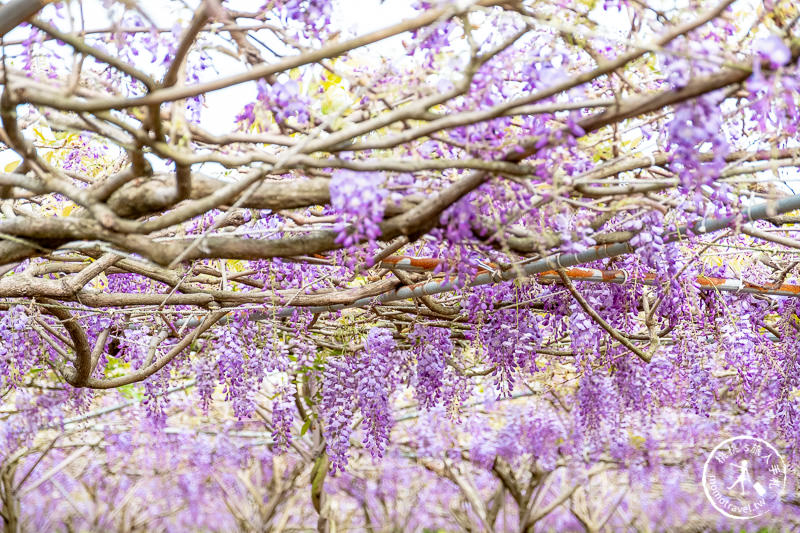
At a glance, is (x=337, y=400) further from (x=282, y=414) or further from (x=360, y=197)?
(x=360, y=197)

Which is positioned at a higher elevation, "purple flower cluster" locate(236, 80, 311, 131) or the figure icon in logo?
"purple flower cluster" locate(236, 80, 311, 131)

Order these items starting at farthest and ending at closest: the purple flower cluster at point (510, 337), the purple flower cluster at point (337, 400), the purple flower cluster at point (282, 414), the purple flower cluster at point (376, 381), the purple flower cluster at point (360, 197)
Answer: the purple flower cluster at point (282, 414)
the purple flower cluster at point (337, 400)
the purple flower cluster at point (376, 381)
the purple flower cluster at point (510, 337)
the purple flower cluster at point (360, 197)

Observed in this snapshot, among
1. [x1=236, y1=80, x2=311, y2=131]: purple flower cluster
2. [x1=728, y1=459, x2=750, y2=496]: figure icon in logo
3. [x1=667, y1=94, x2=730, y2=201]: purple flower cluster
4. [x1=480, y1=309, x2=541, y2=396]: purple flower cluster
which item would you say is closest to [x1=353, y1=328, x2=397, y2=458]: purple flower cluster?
[x1=480, y1=309, x2=541, y2=396]: purple flower cluster

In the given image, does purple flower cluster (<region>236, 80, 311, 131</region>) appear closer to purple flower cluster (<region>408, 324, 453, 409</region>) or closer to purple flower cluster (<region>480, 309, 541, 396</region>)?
purple flower cluster (<region>480, 309, 541, 396</region>)

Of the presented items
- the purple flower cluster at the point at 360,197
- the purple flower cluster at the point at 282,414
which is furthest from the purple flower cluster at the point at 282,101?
the purple flower cluster at the point at 282,414

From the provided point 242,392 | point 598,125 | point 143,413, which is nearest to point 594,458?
point 143,413

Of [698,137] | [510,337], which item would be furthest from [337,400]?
[698,137]

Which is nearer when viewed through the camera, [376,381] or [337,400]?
[376,381]

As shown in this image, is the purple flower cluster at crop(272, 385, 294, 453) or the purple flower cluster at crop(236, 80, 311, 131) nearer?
the purple flower cluster at crop(236, 80, 311, 131)

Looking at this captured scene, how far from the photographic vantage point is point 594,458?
32.1 feet

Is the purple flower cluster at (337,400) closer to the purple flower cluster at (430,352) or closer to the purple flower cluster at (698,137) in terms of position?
the purple flower cluster at (430,352)

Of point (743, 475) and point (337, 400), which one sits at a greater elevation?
point (337, 400)

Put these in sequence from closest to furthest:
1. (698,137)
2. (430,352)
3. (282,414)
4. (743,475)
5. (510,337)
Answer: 1. (698,137)
2. (510,337)
3. (430,352)
4. (282,414)
5. (743,475)

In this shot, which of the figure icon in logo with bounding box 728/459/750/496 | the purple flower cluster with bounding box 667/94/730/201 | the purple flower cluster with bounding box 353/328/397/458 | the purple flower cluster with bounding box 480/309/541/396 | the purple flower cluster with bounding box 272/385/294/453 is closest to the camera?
the purple flower cluster with bounding box 667/94/730/201
